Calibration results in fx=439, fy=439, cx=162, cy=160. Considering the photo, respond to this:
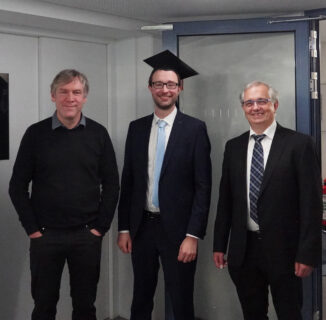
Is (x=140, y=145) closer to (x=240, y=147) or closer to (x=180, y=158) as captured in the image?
(x=180, y=158)

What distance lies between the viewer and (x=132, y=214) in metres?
2.25

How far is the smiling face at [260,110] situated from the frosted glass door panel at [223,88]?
0.45m

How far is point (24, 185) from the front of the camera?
2.10m

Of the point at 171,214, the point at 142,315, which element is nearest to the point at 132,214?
the point at 171,214

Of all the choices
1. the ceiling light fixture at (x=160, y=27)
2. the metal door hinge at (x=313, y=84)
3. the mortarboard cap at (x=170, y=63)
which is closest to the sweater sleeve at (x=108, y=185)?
the mortarboard cap at (x=170, y=63)

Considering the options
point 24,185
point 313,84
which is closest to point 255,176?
point 313,84

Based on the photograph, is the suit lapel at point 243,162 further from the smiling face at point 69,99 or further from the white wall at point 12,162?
the white wall at point 12,162

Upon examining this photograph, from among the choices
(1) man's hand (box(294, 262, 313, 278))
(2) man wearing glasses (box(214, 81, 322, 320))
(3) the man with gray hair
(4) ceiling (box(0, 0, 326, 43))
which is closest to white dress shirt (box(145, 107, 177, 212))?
(3) the man with gray hair

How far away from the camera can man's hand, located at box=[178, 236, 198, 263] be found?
2.14 m

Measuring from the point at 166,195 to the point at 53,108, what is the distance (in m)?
1.00

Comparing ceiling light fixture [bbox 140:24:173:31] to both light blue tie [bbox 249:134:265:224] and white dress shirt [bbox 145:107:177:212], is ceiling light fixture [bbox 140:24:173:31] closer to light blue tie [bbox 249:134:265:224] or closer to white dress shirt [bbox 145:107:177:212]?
white dress shirt [bbox 145:107:177:212]

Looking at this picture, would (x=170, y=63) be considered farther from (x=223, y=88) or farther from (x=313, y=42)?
(x=313, y=42)

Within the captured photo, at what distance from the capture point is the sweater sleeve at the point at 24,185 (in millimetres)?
2062

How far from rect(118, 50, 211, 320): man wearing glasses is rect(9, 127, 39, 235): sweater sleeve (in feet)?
1.58
